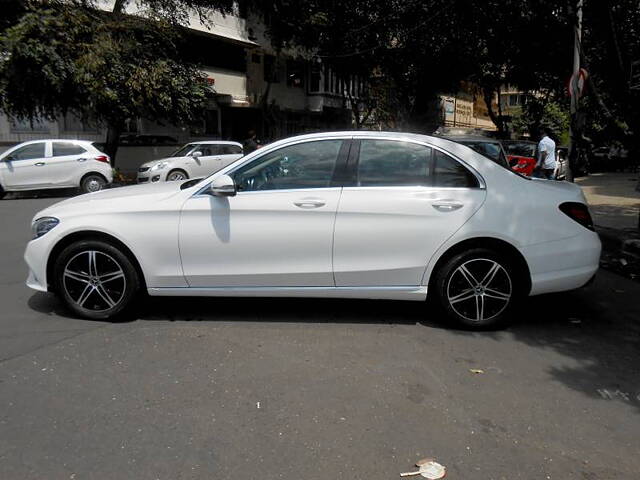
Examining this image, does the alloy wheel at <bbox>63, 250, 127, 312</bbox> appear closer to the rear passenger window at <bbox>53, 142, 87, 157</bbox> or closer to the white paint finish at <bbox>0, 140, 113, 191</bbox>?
the white paint finish at <bbox>0, 140, 113, 191</bbox>

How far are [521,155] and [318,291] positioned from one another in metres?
14.5

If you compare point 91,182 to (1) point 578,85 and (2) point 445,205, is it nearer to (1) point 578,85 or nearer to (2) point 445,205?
(1) point 578,85

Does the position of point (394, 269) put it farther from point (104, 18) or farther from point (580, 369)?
point (104, 18)

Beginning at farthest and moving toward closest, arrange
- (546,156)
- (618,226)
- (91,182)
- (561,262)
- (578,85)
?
1. (91,182)
2. (546,156)
3. (578,85)
4. (618,226)
5. (561,262)

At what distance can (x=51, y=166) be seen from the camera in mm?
14328

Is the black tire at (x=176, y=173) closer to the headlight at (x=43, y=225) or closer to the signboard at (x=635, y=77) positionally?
the headlight at (x=43, y=225)

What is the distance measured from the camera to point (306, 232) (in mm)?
4430

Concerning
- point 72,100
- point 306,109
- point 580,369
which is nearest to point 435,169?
point 580,369

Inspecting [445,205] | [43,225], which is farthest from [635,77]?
[43,225]

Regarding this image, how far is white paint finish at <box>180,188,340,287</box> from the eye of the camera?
4.44 metres

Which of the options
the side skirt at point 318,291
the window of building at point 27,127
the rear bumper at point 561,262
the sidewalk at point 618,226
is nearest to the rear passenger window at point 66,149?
the window of building at point 27,127

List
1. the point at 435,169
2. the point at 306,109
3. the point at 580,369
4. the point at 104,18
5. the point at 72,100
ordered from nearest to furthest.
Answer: the point at 580,369 → the point at 435,169 → the point at 72,100 → the point at 104,18 → the point at 306,109

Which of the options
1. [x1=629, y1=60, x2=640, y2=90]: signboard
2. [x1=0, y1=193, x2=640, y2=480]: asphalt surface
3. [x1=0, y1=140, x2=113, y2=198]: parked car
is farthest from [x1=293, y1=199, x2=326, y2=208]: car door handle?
[x1=0, y1=140, x2=113, y2=198]: parked car

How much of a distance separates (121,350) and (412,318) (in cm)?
250
